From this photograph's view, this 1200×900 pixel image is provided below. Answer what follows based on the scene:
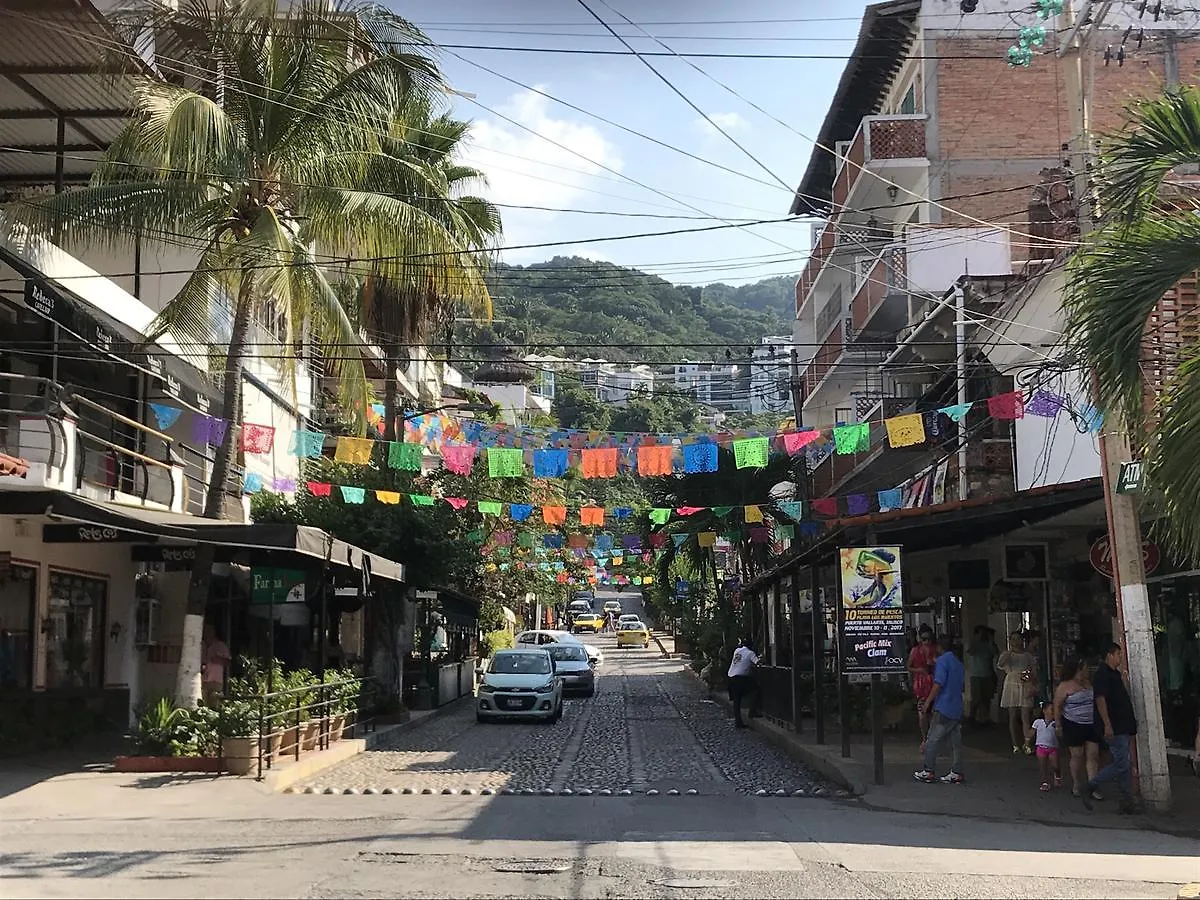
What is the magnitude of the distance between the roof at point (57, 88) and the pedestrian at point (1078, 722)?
14.0 m

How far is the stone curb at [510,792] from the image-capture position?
14.7 m

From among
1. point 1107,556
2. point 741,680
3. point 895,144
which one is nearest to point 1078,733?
point 1107,556

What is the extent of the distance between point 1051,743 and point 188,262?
18.8 meters

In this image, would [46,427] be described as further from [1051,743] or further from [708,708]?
[708,708]

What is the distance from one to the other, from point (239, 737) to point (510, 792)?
3.49 meters

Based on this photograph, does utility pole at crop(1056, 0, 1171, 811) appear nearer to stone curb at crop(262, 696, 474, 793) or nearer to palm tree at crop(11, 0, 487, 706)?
palm tree at crop(11, 0, 487, 706)

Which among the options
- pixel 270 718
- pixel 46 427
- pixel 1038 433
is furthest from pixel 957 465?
pixel 46 427

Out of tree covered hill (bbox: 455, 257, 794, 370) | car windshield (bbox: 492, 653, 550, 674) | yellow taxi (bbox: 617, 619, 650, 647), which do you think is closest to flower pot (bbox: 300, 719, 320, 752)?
car windshield (bbox: 492, 653, 550, 674)

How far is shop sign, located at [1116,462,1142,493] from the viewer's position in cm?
1273

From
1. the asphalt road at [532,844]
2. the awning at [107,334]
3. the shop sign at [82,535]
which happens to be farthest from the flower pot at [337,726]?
the awning at [107,334]

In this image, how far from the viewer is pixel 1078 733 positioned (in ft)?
43.8

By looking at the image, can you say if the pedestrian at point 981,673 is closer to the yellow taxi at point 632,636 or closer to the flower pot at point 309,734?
the flower pot at point 309,734

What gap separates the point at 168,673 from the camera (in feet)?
80.3

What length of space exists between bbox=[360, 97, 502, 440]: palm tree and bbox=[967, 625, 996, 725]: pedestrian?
1071 cm
